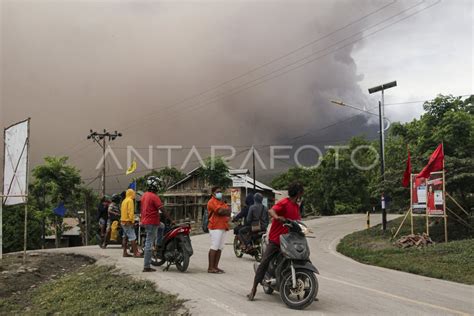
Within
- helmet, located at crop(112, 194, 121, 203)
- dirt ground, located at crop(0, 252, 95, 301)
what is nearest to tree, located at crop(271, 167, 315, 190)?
helmet, located at crop(112, 194, 121, 203)

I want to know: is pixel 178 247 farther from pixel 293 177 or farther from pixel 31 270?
pixel 293 177

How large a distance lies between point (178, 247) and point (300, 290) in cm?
402

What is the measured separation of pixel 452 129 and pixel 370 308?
46.0ft

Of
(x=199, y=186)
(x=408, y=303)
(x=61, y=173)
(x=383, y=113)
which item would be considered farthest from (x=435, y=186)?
(x=199, y=186)

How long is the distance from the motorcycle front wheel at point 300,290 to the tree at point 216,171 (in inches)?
1689

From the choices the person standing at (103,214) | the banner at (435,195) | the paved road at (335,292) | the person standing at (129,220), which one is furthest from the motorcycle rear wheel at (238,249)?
the banner at (435,195)

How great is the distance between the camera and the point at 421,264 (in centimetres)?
1196

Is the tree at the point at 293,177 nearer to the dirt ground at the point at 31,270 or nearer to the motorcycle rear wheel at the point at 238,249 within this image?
the motorcycle rear wheel at the point at 238,249

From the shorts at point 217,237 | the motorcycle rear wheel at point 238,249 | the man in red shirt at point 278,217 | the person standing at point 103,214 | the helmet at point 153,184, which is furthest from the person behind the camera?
the person standing at point 103,214

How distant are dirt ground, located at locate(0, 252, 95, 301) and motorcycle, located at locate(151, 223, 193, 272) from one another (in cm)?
313

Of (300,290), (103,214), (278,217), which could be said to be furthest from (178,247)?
(103,214)

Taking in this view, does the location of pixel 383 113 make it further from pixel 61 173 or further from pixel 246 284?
pixel 61 173

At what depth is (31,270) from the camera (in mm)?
11617

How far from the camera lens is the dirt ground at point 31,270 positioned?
9877 millimetres
